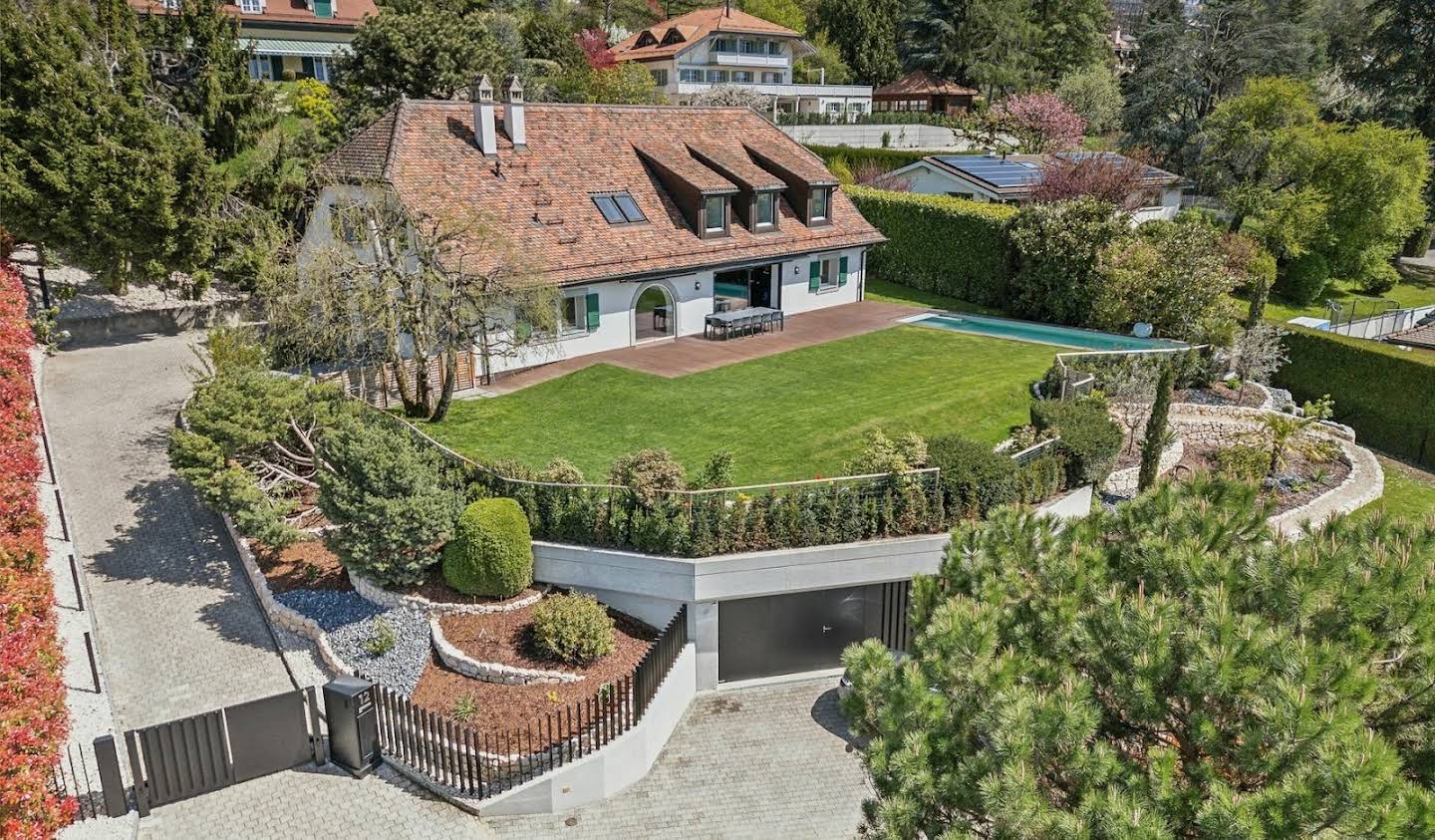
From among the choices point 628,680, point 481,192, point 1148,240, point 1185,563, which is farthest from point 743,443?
point 1148,240

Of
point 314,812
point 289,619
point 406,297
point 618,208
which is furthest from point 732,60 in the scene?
point 314,812

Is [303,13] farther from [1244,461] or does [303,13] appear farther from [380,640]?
[1244,461]

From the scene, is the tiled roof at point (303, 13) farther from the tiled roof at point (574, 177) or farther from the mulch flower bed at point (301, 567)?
the mulch flower bed at point (301, 567)

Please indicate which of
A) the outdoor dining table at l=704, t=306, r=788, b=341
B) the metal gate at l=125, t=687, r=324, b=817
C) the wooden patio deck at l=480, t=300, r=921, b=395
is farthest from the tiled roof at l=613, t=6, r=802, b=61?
the metal gate at l=125, t=687, r=324, b=817

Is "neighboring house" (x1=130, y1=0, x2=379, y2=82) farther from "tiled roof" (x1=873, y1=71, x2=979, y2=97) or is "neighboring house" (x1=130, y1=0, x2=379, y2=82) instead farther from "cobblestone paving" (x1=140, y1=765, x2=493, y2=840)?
"cobblestone paving" (x1=140, y1=765, x2=493, y2=840)

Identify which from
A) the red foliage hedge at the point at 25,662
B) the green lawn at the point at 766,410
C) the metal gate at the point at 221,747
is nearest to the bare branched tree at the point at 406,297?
the green lawn at the point at 766,410
